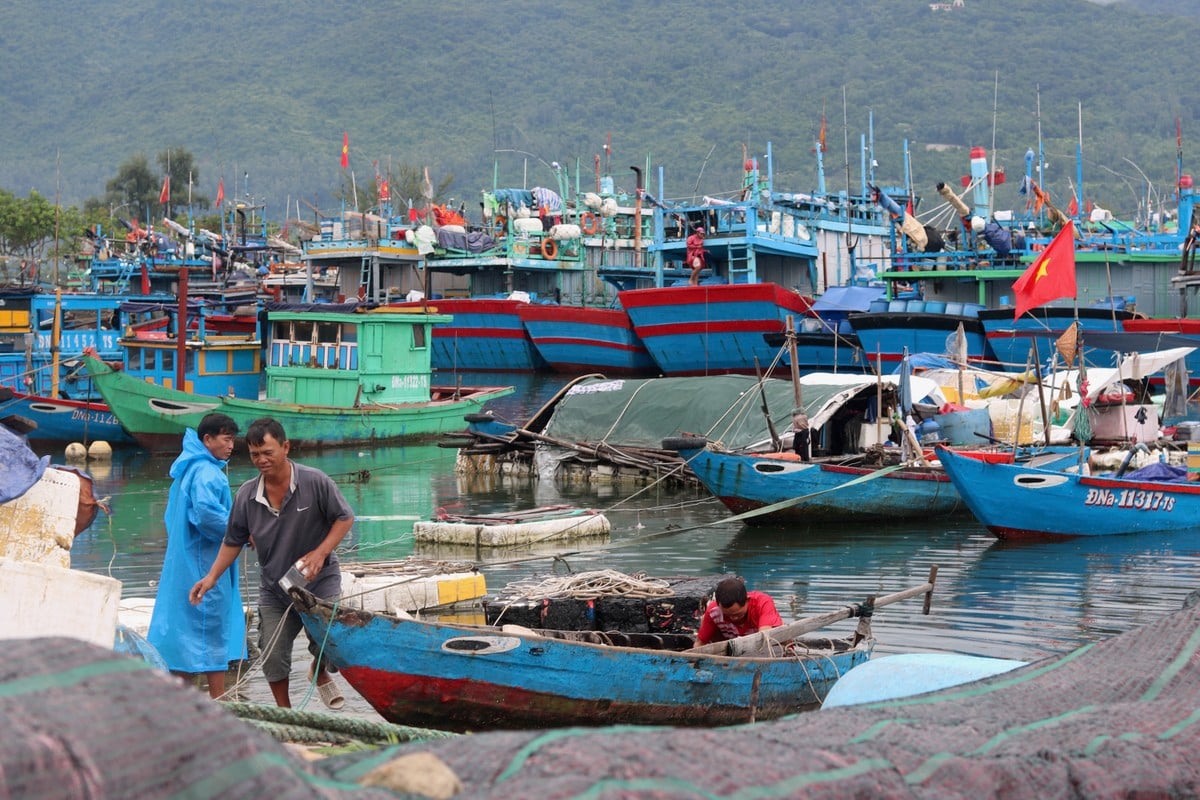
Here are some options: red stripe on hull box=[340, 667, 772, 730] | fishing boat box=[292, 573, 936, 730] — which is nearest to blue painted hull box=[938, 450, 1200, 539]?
fishing boat box=[292, 573, 936, 730]

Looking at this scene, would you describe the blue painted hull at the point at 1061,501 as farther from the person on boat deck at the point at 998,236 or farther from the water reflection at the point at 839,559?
the person on boat deck at the point at 998,236

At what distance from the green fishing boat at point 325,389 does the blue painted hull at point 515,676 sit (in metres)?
17.6

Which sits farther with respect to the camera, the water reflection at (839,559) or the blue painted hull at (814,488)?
the blue painted hull at (814,488)

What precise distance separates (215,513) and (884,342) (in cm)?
2799

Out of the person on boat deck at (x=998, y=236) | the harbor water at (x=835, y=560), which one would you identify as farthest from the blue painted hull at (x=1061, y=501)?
the person on boat deck at (x=998, y=236)

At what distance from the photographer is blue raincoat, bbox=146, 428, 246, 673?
22.4 feet

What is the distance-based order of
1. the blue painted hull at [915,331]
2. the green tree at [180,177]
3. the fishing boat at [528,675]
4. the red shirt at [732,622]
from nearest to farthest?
1. the fishing boat at [528,675]
2. the red shirt at [732,622]
3. the blue painted hull at [915,331]
4. the green tree at [180,177]

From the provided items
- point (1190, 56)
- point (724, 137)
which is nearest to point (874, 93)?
point (724, 137)

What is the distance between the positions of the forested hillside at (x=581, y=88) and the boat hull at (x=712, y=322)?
80.4 meters

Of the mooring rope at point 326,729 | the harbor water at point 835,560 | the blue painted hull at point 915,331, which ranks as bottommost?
the harbor water at point 835,560

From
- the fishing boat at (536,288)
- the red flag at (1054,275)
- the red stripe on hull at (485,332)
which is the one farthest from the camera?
the red stripe on hull at (485,332)

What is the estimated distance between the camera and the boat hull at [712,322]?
3772 cm

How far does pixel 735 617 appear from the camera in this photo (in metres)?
8.09

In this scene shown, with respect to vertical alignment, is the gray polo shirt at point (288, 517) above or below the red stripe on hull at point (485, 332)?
below
